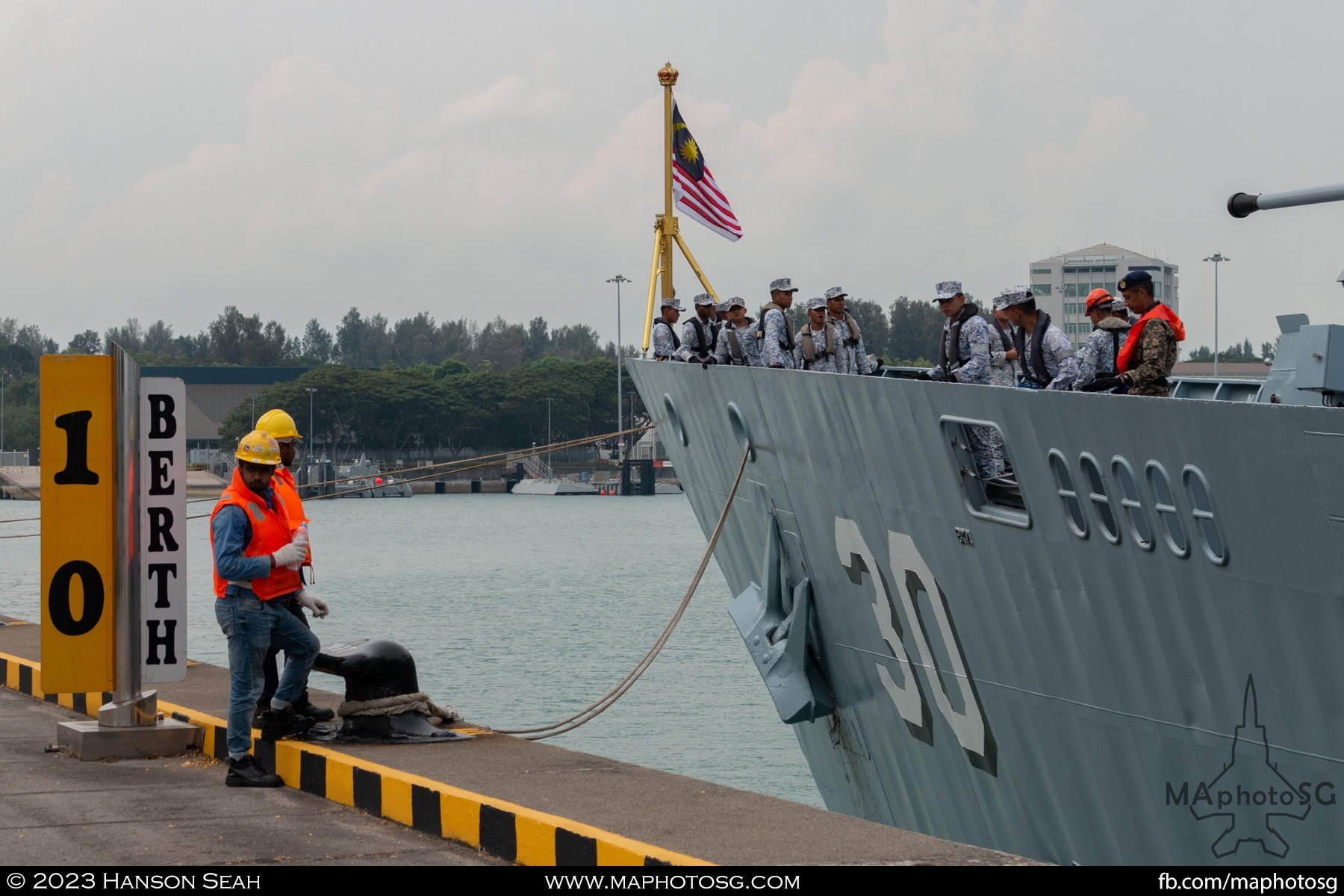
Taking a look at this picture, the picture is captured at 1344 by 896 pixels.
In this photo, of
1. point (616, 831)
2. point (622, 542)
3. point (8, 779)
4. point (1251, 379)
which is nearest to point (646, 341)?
point (1251, 379)

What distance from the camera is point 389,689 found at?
26.0 feet

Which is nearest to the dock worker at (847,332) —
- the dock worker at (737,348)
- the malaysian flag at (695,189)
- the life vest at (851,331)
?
the life vest at (851,331)

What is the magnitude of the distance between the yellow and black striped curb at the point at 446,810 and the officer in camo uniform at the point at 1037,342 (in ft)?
12.8

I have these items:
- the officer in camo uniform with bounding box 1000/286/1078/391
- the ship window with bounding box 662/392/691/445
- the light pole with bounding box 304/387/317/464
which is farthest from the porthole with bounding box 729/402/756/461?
the light pole with bounding box 304/387/317/464

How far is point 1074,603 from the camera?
22.4 feet

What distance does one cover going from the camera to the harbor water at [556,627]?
21.2 meters

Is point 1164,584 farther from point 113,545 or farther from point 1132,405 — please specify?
point 113,545

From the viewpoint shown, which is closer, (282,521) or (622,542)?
(282,521)

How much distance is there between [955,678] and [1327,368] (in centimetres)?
281

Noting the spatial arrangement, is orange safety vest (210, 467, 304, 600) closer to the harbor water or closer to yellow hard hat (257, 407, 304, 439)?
yellow hard hat (257, 407, 304, 439)

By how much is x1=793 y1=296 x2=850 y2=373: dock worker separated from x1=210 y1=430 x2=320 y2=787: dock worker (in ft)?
14.9

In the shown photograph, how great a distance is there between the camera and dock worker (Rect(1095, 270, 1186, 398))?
7.07 meters

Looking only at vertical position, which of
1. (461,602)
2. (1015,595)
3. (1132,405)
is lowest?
(461,602)

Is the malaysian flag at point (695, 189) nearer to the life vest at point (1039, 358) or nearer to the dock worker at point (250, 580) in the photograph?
the life vest at point (1039, 358)
